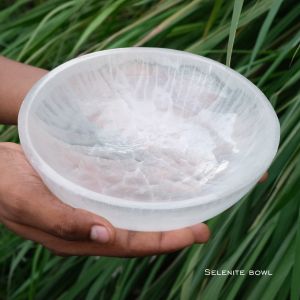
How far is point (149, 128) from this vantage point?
0.69m

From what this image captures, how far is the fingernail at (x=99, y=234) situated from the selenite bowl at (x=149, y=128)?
19mm

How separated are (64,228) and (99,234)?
1.6 inches

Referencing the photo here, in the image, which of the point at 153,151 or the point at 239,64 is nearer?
the point at 153,151

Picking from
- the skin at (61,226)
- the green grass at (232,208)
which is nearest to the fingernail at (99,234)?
the skin at (61,226)

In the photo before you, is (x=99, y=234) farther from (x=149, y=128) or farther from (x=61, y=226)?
(x=149, y=128)

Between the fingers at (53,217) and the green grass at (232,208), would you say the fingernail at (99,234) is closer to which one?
the fingers at (53,217)

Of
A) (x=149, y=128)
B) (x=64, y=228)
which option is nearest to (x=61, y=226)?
(x=64, y=228)

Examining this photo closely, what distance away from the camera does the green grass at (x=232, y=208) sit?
590mm

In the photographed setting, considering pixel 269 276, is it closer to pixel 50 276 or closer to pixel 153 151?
pixel 153 151

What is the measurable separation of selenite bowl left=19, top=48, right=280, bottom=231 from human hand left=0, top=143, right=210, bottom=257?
2cm

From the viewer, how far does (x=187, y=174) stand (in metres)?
0.62

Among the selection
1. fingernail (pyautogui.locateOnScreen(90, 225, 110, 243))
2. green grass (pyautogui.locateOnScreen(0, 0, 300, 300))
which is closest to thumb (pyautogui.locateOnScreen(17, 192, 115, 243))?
fingernail (pyautogui.locateOnScreen(90, 225, 110, 243))

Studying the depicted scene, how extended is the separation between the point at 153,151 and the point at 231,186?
0.18 m

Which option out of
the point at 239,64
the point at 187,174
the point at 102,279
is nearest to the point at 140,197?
the point at 187,174
